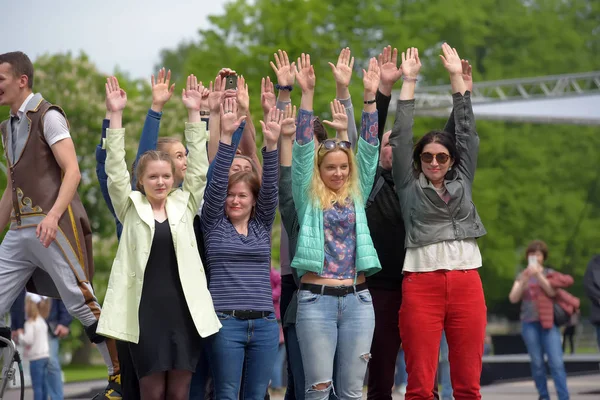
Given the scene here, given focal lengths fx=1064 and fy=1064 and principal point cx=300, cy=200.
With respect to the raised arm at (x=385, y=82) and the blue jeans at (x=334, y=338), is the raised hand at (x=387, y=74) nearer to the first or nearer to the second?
the raised arm at (x=385, y=82)

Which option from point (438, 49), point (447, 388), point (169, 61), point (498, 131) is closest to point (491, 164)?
point (498, 131)

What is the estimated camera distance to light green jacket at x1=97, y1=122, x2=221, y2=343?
6184mm

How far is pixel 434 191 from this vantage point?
6988 mm

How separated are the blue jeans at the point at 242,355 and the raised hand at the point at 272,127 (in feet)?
3.56

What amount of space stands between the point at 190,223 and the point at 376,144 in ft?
4.45

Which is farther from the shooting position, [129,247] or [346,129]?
[346,129]

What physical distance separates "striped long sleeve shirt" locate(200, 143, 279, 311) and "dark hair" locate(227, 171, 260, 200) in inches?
2.2

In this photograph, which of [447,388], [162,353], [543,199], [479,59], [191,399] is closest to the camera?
[162,353]

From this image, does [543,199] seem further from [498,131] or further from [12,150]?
[12,150]

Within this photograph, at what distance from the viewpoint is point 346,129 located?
7.05m

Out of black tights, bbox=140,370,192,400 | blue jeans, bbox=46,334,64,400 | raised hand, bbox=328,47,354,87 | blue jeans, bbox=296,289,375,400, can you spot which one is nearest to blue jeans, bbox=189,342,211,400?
black tights, bbox=140,370,192,400

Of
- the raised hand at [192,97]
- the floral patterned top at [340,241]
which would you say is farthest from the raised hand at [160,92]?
the floral patterned top at [340,241]

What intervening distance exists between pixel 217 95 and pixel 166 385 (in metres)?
2.03

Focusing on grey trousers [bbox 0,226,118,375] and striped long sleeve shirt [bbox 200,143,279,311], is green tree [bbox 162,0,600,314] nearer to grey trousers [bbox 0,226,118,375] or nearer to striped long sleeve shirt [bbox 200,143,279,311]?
grey trousers [bbox 0,226,118,375]
